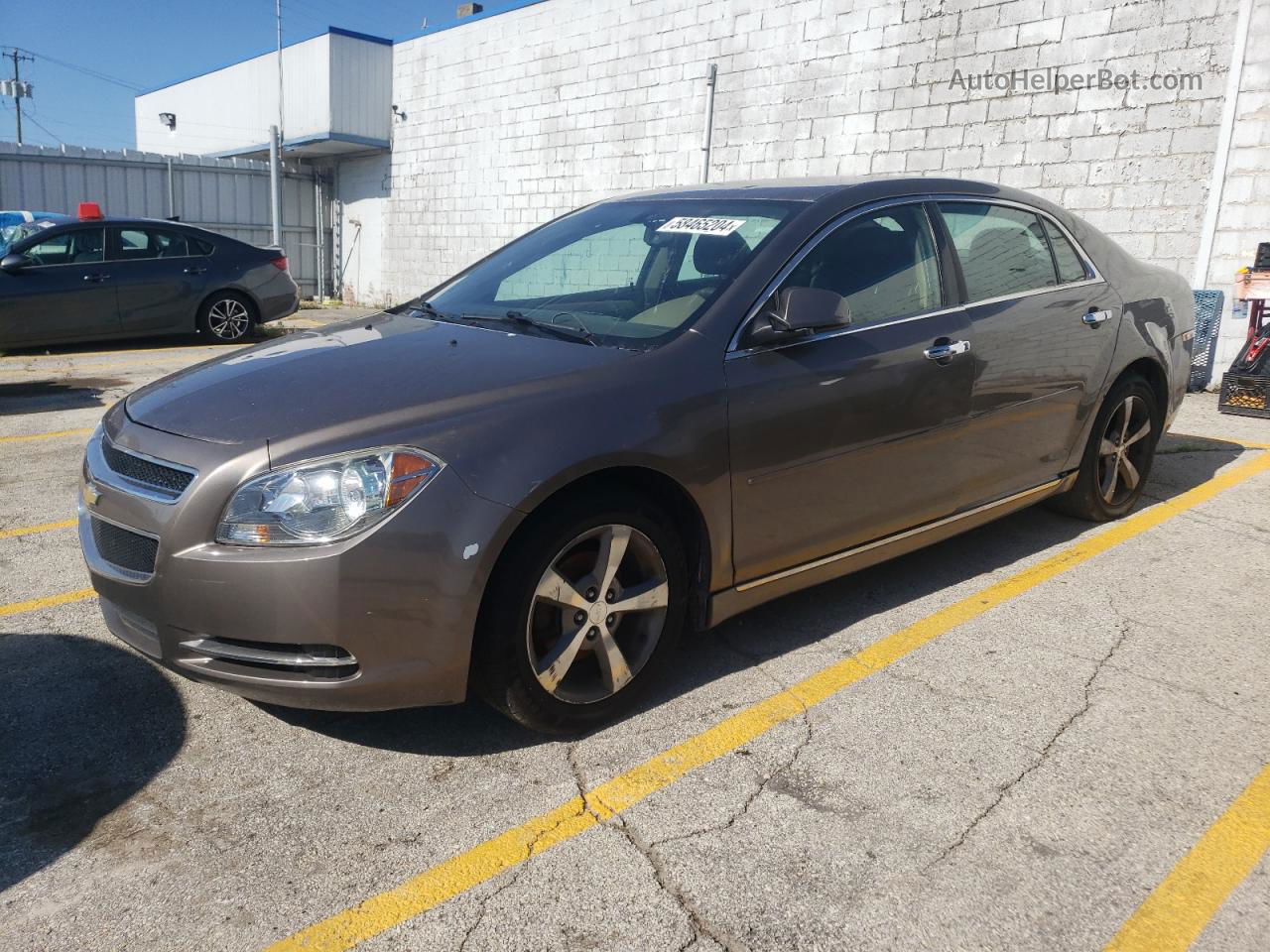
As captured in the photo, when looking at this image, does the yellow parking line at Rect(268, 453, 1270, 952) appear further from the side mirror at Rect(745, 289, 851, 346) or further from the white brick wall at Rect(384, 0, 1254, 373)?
the white brick wall at Rect(384, 0, 1254, 373)

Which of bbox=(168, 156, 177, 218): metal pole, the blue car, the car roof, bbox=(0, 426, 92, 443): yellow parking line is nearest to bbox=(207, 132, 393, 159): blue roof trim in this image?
bbox=(168, 156, 177, 218): metal pole

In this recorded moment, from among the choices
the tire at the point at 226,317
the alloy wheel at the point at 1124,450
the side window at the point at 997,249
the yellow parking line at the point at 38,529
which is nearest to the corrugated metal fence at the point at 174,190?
the tire at the point at 226,317

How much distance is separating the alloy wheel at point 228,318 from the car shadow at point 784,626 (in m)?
9.49

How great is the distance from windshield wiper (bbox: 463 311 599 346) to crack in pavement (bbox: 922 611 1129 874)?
1734 millimetres

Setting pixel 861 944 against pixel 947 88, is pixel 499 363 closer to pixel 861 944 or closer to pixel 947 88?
pixel 861 944

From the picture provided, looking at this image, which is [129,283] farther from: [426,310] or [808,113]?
[426,310]

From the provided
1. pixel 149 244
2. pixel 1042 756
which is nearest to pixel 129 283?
pixel 149 244

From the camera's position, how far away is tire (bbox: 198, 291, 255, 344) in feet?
37.3

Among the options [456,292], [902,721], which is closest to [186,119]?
[456,292]

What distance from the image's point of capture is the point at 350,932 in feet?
6.92

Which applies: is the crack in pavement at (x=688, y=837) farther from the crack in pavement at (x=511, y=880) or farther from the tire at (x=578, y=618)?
the tire at (x=578, y=618)

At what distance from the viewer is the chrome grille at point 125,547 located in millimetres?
2604

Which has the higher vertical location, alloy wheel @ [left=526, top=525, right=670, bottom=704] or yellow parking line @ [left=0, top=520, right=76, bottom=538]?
alloy wheel @ [left=526, top=525, right=670, bottom=704]

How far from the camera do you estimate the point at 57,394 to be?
26.8 ft
